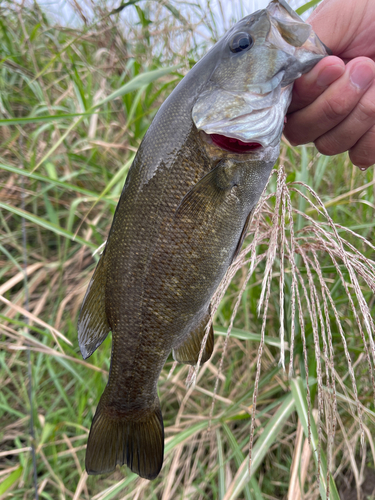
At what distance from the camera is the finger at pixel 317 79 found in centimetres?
105

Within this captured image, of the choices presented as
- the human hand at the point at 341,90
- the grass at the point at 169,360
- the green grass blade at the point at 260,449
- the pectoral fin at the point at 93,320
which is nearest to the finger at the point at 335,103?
the human hand at the point at 341,90

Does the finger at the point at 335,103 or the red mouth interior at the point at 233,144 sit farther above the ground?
the red mouth interior at the point at 233,144

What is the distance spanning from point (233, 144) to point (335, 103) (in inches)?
16.0

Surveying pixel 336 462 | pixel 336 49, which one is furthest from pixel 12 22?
pixel 336 462

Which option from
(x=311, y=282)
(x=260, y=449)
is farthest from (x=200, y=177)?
(x=260, y=449)

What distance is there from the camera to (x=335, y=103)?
1131mm

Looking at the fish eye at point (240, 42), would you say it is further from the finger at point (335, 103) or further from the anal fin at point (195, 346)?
the anal fin at point (195, 346)

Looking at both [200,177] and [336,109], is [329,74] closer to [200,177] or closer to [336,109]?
[336,109]

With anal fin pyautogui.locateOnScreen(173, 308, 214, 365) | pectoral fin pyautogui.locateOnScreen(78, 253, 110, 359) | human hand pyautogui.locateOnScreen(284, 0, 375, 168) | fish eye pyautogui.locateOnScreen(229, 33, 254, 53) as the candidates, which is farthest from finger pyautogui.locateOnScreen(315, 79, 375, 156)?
pectoral fin pyautogui.locateOnScreen(78, 253, 110, 359)

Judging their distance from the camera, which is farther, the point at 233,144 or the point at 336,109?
the point at 336,109

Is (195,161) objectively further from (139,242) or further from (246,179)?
(139,242)

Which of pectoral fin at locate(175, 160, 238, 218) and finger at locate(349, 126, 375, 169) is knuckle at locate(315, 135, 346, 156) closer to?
finger at locate(349, 126, 375, 169)

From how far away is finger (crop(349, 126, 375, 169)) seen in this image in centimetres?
126

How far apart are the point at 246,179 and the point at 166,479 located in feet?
4.83
